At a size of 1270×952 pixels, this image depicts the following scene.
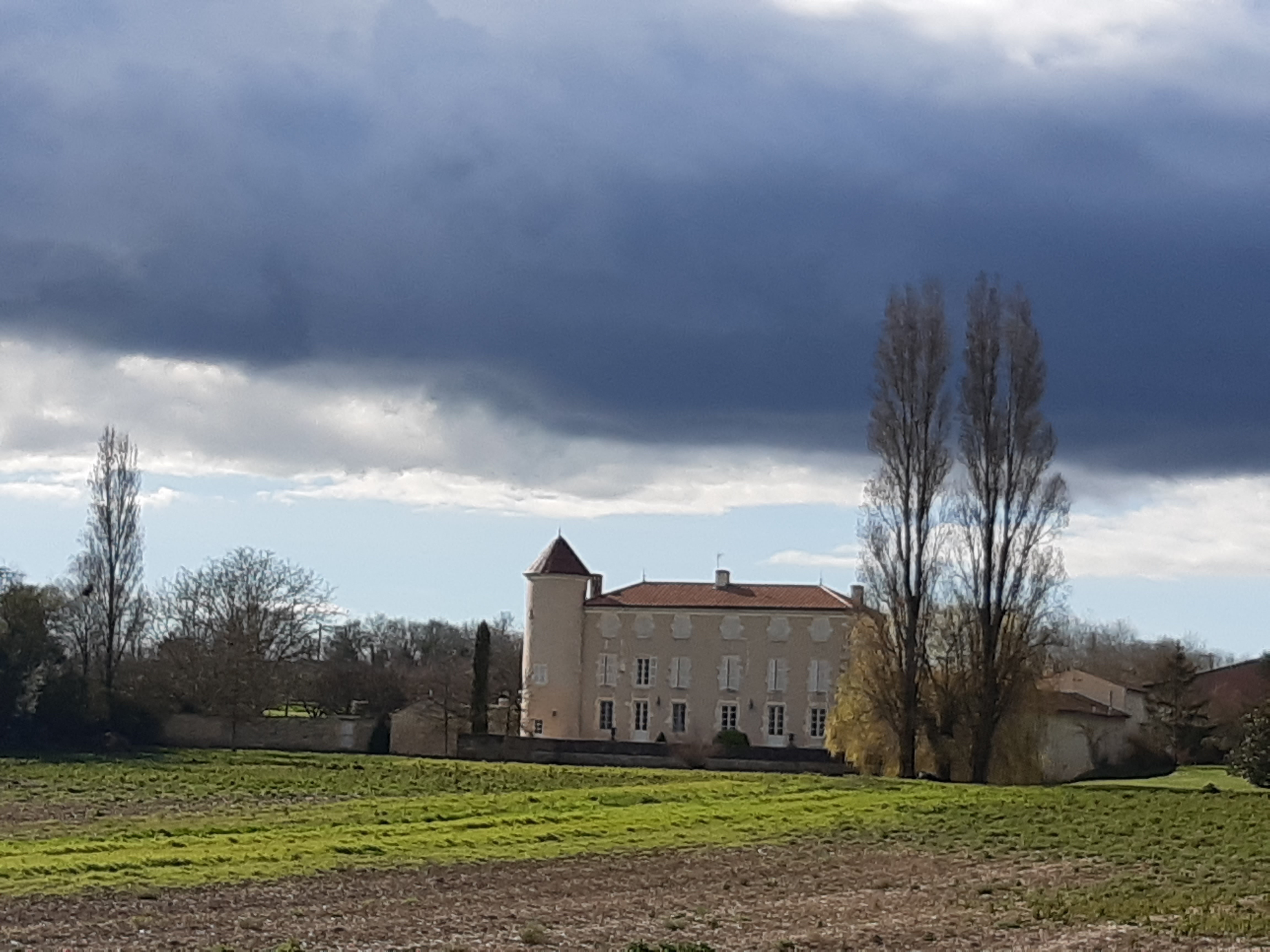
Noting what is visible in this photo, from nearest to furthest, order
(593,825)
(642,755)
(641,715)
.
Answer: (593,825) → (642,755) → (641,715)

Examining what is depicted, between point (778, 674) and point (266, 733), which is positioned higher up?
point (778, 674)

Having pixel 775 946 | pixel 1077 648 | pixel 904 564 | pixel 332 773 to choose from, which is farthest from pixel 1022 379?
pixel 1077 648

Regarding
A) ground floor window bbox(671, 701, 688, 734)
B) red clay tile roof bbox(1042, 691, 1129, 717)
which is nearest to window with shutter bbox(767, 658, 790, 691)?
ground floor window bbox(671, 701, 688, 734)

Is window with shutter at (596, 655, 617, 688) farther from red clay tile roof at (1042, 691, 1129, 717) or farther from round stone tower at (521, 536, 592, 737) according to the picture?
red clay tile roof at (1042, 691, 1129, 717)

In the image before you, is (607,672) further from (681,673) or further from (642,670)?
(681,673)

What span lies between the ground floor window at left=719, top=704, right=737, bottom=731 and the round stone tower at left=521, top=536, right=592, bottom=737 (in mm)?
6088

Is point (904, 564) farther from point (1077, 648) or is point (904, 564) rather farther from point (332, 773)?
point (1077, 648)

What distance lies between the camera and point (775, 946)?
609 inches

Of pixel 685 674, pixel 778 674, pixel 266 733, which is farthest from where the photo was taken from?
pixel 685 674

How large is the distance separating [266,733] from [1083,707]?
109 ft

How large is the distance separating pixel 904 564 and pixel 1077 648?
281 feet

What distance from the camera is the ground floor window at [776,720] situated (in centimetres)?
7000

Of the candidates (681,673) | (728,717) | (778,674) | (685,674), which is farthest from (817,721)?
(681,673)

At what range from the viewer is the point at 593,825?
28.2 meters
